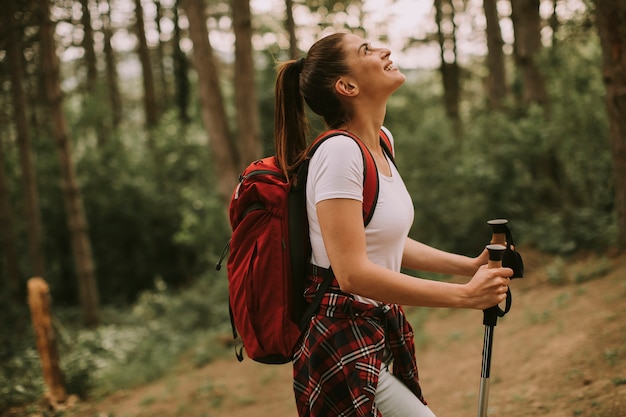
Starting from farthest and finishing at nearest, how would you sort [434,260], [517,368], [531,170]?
[531,170] < [517,368] < [434,260]

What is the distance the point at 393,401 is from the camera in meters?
2.13

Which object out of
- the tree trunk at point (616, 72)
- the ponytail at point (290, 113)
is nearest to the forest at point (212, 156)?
the tree trunk at point (616, 72)

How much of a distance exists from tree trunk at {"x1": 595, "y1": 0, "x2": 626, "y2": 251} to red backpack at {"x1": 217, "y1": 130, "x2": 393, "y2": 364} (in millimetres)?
5572

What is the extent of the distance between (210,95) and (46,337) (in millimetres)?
4945

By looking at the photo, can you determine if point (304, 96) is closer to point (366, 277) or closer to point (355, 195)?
point (355, 195)

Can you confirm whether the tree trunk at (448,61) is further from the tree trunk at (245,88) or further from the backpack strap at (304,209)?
the backpack strap at (304,209)

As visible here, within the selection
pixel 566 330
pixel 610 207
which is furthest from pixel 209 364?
pixel 610 207

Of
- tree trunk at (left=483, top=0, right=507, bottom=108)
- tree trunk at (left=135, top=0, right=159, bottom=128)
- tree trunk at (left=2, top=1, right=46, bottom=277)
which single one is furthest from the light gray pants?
tree trunk at (left=135, top=0, right=159, bottom=128)

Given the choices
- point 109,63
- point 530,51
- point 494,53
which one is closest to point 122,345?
point 530,51

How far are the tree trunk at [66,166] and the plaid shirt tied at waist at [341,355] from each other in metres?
10.6

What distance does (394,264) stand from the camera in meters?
2.19

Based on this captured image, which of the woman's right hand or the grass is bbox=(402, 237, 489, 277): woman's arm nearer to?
the woman's right hand

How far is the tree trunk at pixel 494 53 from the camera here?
1457cm

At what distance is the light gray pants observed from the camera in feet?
6.98
